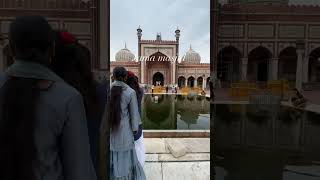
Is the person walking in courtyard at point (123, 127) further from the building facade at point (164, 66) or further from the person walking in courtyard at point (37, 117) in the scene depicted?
the building facade at point (164, 66)

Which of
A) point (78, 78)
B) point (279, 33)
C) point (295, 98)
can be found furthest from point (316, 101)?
point (78, 78)

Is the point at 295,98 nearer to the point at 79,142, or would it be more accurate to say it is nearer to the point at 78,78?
the point at 78,78

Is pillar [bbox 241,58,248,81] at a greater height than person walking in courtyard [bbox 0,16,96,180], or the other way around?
pillar [bbox 241,58,248,81]

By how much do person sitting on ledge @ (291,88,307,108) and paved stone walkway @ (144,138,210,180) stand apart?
3.41 ft

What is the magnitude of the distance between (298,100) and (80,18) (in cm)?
192

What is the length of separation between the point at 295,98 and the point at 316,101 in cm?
17

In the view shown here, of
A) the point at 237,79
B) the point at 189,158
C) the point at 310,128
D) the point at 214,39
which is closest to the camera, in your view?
the point at 214,39

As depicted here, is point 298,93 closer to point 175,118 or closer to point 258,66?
point 258,66

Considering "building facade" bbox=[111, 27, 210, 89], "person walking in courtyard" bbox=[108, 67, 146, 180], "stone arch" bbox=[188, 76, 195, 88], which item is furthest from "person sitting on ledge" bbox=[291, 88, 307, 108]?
"stone arch" bbox=[188, 76, 195, 88]

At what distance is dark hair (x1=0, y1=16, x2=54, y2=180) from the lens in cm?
83

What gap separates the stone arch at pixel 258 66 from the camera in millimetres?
2623

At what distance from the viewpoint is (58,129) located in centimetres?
87

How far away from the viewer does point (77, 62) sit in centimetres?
142

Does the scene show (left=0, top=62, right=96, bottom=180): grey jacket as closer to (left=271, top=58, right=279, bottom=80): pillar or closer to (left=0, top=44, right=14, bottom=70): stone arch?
(left=0, top=44, right=14, bottom=70): stone arch
